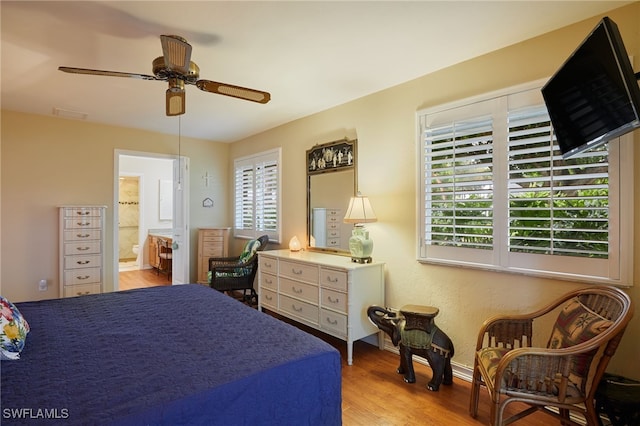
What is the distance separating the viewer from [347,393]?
2.40 metres

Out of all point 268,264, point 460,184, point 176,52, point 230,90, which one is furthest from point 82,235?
point 460,184

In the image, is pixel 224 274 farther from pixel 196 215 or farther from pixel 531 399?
pixel 531 399

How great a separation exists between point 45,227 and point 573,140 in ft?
18.0

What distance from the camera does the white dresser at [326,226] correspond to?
3.66 metres

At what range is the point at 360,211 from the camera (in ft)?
10.3

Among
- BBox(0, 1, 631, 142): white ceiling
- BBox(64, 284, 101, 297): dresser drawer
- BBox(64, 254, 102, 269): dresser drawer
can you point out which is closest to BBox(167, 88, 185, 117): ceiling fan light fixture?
BBox(0, 1, 631, 142): white ceiling

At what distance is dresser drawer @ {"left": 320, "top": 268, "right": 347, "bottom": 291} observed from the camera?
9.50ft

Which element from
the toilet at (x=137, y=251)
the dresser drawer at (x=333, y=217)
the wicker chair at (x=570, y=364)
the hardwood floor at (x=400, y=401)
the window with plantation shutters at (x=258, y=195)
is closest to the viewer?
the wicker chair at (x=570, y=364)

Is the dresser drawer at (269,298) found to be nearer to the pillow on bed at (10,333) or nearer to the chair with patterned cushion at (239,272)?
the chair with patterned cushion at (239,272)

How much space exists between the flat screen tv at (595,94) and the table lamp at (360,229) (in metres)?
1.58

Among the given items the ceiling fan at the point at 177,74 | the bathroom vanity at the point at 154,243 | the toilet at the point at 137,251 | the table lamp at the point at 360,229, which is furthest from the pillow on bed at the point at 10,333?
the toilet at the point at 137,251

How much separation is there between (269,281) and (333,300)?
1034 millimetres

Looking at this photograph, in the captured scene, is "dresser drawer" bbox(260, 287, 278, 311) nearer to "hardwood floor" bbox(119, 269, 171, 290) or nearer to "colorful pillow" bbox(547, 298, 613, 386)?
"colorful pillow" bbox(547, 298, 613, 386)

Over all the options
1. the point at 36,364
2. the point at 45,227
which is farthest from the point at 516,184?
the point at 45,227
